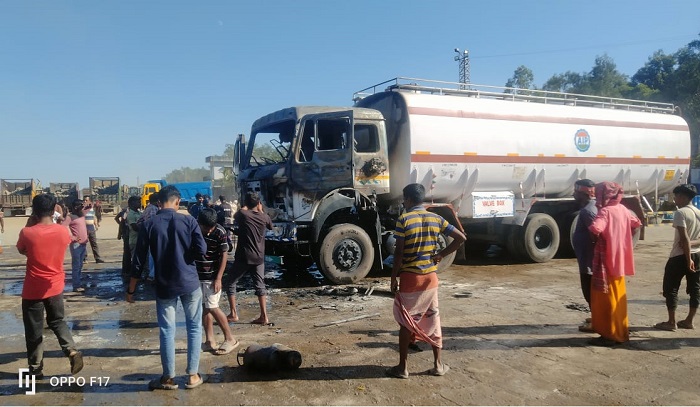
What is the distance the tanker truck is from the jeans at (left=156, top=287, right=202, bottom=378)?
359 centimetres

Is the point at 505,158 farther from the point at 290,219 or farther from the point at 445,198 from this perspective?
the point at 290,219

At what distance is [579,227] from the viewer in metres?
4.89

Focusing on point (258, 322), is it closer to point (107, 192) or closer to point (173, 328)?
point (173, 328)

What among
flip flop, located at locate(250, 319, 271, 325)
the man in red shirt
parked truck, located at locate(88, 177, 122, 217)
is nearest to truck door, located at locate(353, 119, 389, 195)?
flip flop, located at locate(250, 319, 271, 325)

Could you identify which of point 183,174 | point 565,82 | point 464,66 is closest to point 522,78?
point 565,82

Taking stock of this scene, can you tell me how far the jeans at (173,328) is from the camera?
3586mm

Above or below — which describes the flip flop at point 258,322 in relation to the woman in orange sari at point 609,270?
below

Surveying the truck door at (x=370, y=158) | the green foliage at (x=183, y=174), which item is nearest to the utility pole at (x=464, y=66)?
the truck door at (x=370, y=158)

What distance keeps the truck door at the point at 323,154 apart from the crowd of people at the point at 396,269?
325 cm

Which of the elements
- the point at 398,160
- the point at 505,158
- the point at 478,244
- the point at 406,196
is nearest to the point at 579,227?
the point at 406,196

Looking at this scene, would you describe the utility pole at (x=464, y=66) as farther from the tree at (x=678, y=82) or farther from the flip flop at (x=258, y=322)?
the flip flop at (x=258, y=322)

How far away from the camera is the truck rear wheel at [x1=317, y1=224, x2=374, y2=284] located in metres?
7.46

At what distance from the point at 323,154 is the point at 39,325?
472cm

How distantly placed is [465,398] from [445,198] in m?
5.96
